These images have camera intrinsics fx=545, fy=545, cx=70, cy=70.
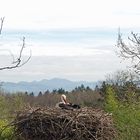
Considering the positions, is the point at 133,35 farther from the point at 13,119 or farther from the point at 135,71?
the point at 13,119

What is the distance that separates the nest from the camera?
11531mm

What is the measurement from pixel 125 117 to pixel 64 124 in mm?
3036

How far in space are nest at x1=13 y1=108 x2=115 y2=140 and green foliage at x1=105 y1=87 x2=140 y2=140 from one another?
5.04 feet

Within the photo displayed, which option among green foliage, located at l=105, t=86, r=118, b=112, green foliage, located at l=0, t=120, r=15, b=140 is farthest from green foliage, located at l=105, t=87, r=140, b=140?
green foliage, located at l=0, t=120, r=15, b=140

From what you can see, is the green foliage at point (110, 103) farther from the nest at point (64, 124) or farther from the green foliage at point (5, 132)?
the green foliage at point (5, 132)

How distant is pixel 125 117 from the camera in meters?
14.2

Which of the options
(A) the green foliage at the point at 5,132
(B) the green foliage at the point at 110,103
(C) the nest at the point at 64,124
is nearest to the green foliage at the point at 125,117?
(B) the green foliage at the point at 110,103

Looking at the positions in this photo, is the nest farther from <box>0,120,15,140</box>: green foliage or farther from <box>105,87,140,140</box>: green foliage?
<box>0,120,15,140</box>: green foliage

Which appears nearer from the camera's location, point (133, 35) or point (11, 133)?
point (11, 133)

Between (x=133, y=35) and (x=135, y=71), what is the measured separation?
5.79ft

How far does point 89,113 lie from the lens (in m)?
11.6

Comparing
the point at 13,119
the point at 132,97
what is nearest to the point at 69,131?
the point at 13,119

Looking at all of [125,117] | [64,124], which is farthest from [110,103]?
[64,124]

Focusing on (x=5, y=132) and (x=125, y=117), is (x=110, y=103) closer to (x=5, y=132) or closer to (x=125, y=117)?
(x=125, y=117)
